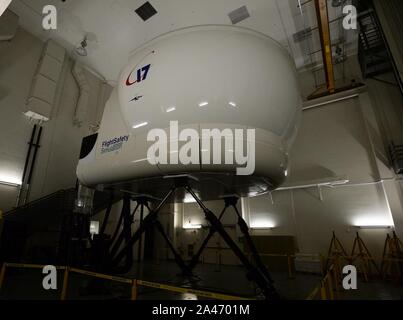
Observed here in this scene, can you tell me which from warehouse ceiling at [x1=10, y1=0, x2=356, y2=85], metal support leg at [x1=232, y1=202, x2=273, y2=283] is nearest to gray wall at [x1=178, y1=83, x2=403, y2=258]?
warehouse ceiling at [x1=10, y1=0, x2=356, y2=85]

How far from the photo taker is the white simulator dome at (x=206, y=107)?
1579 millimetres

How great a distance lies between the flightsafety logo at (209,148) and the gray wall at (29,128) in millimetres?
7867

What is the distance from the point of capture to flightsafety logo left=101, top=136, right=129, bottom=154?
1.90 m

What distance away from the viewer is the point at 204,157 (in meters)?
1.53

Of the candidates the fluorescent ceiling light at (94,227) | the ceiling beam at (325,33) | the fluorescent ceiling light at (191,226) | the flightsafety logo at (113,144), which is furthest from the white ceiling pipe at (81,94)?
the ceiling beam at (325,33)

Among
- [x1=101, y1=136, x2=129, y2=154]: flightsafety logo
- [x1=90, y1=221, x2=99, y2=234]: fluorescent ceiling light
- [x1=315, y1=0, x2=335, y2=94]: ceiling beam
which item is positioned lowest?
[x1=90, y1=221, x2=99, y2=234]: fluorescent ceiling light

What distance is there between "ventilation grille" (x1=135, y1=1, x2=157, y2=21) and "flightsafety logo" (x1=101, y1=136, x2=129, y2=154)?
758 centimetres

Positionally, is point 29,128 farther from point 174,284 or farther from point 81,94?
point 174,284

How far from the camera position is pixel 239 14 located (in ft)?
25.6

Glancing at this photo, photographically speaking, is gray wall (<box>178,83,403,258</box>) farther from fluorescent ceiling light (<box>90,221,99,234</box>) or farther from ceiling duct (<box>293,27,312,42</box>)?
fluorescent ceiling light (<box>90,221,99,234</box>)

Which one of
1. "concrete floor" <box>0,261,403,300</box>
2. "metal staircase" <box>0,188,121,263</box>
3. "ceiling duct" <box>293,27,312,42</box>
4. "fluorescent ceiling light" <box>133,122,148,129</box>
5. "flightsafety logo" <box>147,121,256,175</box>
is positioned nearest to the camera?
"flightsafety logo" <box>147,121,256,175</box>

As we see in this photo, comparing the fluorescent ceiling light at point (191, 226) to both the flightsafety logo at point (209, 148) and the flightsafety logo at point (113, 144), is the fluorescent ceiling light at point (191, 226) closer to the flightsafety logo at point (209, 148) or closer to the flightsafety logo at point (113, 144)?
the flightsafety logo at point (113, 144)

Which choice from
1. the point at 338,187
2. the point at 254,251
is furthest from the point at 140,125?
the point at 338,187

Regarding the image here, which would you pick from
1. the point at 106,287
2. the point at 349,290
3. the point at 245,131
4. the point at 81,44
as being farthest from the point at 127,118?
the point at 81,44
